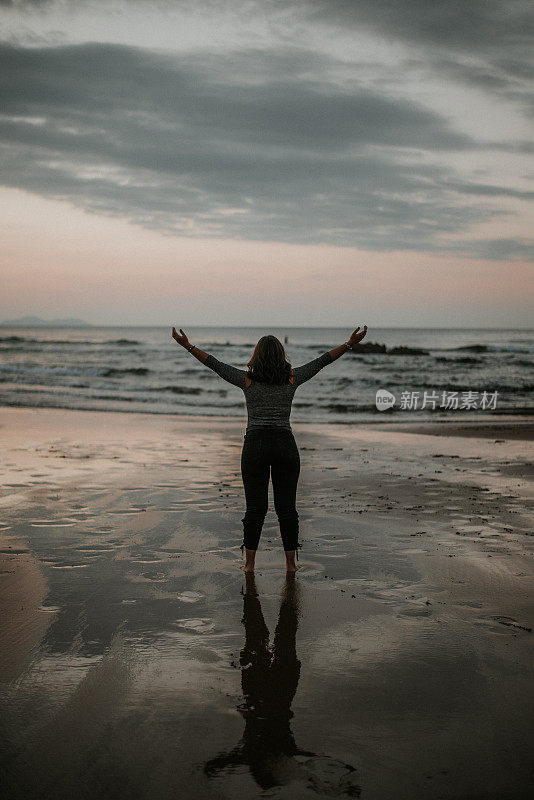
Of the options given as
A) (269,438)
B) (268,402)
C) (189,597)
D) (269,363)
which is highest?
(269,363)

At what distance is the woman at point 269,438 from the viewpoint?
195 inches

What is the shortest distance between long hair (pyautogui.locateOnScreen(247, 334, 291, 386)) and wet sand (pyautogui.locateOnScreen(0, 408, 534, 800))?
1.60 m

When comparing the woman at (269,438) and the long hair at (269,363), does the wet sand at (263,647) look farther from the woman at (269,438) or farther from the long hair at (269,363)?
the long hair at (269,363)

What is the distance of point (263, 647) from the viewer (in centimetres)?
376

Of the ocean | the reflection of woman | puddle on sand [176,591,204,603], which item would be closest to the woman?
puddle on sand [176,591,204,603]

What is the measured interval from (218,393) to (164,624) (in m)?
20.2

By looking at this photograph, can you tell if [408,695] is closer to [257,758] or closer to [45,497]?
[257,758]

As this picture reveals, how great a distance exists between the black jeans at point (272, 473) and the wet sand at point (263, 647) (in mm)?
379

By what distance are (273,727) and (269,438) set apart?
2409mm

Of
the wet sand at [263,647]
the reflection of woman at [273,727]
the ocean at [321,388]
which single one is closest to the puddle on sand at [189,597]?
the wet sand at [263,647]

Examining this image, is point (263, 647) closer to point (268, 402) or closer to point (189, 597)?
point (189, 597)

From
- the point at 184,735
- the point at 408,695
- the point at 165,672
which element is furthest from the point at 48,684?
the point at 408,695

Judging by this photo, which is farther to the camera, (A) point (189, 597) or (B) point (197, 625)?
(A) point (189, 597)

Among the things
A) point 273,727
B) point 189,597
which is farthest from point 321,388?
point 273,727
